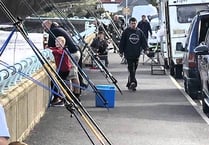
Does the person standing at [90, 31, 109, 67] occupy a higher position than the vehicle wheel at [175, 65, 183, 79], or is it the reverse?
the person standing at [90, 31, 109, 67]

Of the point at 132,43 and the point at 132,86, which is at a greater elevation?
the point at 132,43

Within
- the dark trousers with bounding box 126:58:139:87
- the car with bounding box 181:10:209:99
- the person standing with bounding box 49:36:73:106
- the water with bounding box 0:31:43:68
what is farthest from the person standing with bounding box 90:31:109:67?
the person standing with bounding box 49:36:73:106

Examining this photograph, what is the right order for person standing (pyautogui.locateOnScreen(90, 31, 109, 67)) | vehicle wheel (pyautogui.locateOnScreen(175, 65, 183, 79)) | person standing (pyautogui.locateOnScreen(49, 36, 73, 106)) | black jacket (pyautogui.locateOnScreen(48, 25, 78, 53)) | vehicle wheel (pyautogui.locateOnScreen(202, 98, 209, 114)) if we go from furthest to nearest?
person standing (pyautogui.locateOnScreen(90, 31, 109, 67)), vehicle wheel (pyautogui.locateOnScreen(175, 65, 183, 79)), black jacket (pyautogui.locateOnScreen(48, 25, 78, 53)), person standing (pyautogui.locateOnScreen(49, 36, 73, 106)), vehicle wheel (pyautogui.locateOnScreen(202, 98, 209, 114))

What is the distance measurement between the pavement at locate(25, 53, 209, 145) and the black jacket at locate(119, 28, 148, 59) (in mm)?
1021

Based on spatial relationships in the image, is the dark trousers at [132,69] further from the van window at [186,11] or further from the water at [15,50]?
the van window at [186,11]

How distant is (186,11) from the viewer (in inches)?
902

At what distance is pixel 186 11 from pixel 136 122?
11.0m

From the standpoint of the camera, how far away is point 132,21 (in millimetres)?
18141

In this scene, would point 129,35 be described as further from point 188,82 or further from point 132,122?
point 132,122

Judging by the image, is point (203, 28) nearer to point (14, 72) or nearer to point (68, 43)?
point (68, 43)

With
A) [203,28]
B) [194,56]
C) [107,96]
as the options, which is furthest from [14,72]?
[203,28]

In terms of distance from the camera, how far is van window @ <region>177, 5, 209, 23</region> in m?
22.8

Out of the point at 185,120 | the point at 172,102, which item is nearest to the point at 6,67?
the point at 185,120

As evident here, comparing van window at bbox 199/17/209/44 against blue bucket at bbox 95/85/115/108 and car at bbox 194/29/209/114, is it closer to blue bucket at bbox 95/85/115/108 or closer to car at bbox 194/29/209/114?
car at bbox 194/29/209/114
